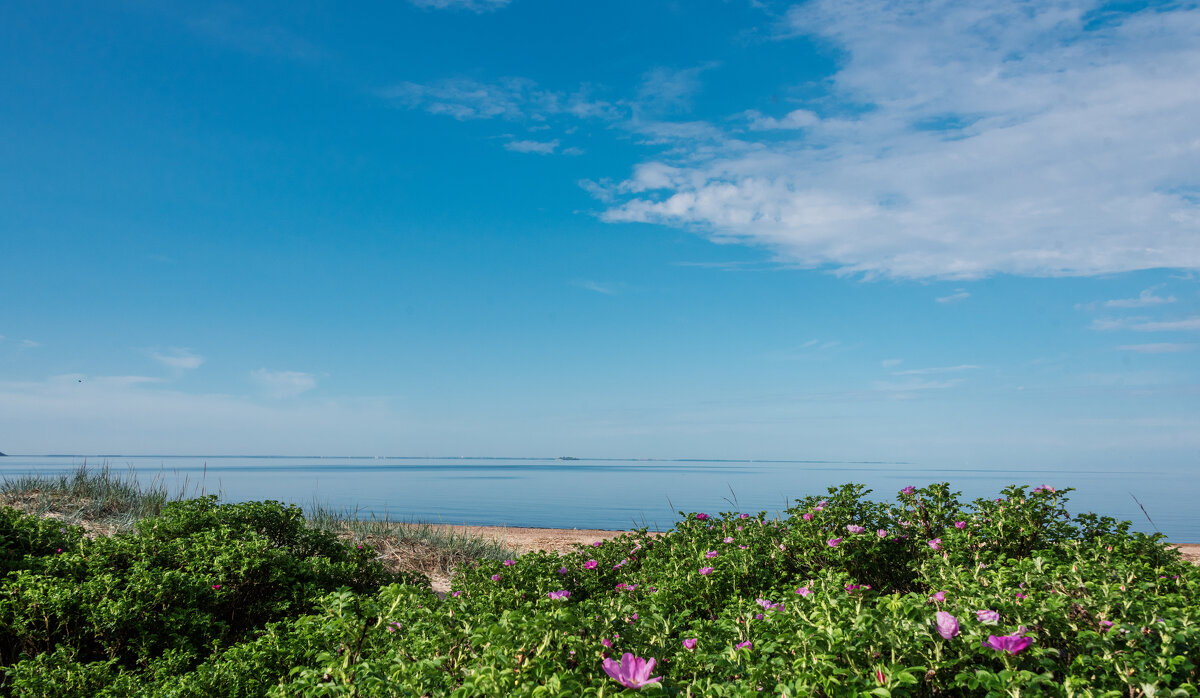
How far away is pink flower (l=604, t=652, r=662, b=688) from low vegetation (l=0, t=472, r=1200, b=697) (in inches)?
0.4

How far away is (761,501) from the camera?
32938 millimetres

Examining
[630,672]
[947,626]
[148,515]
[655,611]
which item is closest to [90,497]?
[148,515]

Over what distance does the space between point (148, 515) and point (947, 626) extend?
40.9 ft

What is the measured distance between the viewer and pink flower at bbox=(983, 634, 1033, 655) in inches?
93.2

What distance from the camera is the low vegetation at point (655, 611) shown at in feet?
8.19

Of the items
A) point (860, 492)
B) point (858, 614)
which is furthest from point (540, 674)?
point (860, 492)

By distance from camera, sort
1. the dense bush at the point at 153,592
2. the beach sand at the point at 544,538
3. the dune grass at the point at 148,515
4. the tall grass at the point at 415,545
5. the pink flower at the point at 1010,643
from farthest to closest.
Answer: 1. the beach sand at the point at 544,538
2. the dune grass at the point at 148,515
3. the tall grass at the point at 415,545
4. the dense bush at the point at 153,592
5. the pink flower at the point at 1010,643

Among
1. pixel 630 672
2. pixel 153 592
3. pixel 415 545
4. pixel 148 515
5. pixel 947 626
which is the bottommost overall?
pixel 415 545

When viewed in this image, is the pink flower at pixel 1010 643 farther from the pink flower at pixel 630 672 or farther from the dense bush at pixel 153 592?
the dense bush at pixel 153 592

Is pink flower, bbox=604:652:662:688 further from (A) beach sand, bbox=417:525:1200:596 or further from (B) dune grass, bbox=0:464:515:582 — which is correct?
(A) beach sand, bbox=417:525:1200:596

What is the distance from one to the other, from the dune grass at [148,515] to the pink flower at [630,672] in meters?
7.06

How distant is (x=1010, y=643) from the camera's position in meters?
2.37

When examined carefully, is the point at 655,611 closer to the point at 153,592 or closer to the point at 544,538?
the point at 153,592

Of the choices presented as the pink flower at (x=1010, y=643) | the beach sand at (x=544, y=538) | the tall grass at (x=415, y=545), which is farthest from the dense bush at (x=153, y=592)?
the beach sand at (x=544, y=538)
